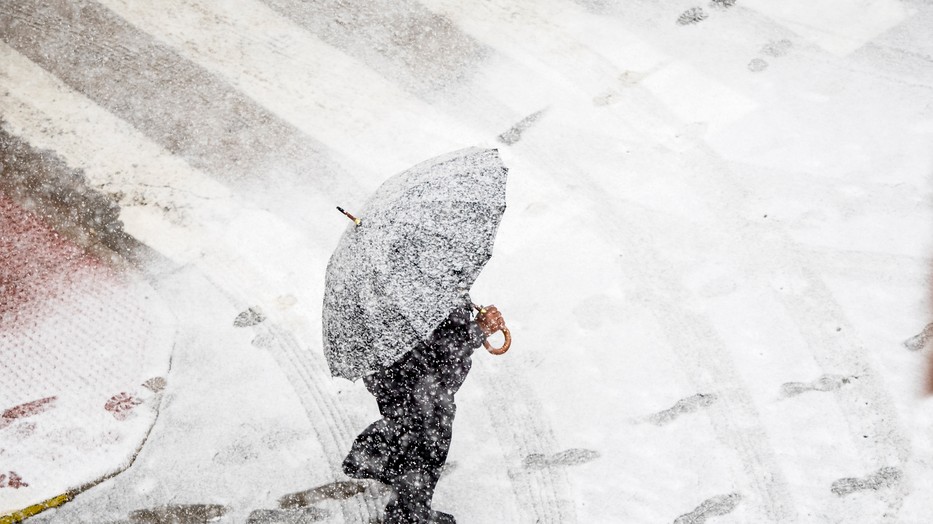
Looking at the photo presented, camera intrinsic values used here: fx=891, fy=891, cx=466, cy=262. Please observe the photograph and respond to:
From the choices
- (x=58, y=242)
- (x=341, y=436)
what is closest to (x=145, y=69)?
(x=58, y=242)

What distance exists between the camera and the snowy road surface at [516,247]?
15.4 ft

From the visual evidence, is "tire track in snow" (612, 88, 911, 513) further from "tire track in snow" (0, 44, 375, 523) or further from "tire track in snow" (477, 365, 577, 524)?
"tire track in snow" (0, 44, 375, 523)

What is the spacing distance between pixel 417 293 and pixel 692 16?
4308 mm

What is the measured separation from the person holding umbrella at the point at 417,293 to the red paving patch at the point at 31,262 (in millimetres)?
2801

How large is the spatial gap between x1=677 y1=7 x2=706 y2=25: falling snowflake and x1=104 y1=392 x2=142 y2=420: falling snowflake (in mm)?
4812

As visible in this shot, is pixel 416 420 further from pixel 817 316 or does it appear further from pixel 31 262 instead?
pixel 31 262

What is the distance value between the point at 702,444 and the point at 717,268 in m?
1.23

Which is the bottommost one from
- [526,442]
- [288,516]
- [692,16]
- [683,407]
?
[288,516]

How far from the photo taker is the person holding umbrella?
3705 millimetres

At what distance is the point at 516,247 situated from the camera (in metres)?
5.73

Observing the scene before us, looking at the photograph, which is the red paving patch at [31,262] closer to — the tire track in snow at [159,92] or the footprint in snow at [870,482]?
the tire track in snow at [159,92]

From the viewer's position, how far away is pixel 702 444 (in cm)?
466

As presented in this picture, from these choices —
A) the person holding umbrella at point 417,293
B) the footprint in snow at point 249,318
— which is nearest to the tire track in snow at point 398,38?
the footprint in snow at point 249,318

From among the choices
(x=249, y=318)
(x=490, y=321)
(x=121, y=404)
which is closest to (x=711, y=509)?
(x=490, y=321)
